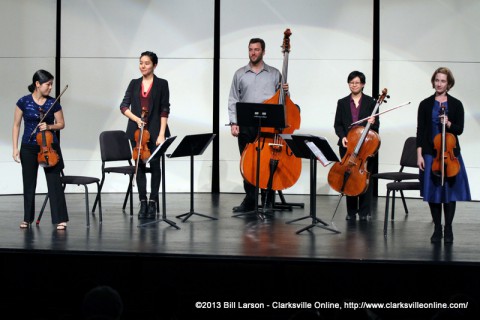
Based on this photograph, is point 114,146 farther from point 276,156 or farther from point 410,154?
point 410,154

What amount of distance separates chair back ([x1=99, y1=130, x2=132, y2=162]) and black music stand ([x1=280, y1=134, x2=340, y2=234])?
1.87m

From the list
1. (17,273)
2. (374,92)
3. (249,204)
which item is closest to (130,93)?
(249,204)

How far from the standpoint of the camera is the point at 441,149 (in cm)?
587

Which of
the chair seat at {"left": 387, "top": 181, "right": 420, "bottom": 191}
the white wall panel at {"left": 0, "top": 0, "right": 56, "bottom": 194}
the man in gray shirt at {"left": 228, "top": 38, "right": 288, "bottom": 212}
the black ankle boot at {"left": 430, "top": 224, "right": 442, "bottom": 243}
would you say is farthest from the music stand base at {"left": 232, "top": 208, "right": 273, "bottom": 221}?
the white wall panel at {"left": 0, "top": 0, "right": 56, "bottom": 194}

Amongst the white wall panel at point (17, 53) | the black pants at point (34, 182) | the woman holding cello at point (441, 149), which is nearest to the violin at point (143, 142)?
the black pants at point (34, 182)

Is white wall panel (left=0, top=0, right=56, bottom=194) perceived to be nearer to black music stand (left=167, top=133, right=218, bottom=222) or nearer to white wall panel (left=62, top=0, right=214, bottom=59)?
white wall panel (left=62, top=0, right=214, bottom=59)

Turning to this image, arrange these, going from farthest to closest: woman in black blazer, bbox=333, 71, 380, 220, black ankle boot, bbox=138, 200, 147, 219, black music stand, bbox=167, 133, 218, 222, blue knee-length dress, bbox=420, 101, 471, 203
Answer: woman in black blazer, bbox=333, 71, 380, 220 < black ankle boot, bbox=138, 200, 147, 219 < black music stand, bbox=167, 133, 218, 222 < blue knee-length dress, bbox=420, 101, 471, 203

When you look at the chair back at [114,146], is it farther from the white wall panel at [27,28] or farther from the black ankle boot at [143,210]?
the white wall panel at [27,28]

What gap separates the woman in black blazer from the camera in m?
7.27

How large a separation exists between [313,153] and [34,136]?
226 cm

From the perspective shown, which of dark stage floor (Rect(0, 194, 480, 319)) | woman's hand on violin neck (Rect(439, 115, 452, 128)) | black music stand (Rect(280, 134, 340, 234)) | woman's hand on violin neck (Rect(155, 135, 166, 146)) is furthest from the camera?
woman's hand on violin neck (Rect(155, 135, 166, 146))

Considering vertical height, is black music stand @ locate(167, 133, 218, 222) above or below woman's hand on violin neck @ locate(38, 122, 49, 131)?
below

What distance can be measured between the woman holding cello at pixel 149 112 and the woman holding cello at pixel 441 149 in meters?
2.31

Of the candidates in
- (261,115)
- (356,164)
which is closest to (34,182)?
(261,115)
